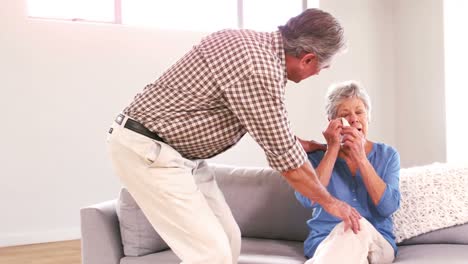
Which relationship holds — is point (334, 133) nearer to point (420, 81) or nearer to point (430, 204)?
point (430, 204)

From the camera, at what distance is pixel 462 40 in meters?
5.21

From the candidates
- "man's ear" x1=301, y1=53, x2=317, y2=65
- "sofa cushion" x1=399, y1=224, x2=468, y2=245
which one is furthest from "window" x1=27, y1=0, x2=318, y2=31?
"man's ear" x1=301, y1=53, x2=317, y2=65

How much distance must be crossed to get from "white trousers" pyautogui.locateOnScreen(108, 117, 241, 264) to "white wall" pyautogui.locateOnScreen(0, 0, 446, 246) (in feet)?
8.74

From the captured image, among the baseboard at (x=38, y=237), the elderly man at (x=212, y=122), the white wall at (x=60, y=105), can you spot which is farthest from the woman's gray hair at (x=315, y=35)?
the baseboard at (x=38, y=237)

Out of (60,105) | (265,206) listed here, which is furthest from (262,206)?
(60,105)

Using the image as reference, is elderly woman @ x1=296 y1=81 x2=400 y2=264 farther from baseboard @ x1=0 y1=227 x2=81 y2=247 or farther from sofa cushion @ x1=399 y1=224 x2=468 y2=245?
baseboard @ x1=0 y1=227 x2=81 y2=247

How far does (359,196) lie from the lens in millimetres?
2258

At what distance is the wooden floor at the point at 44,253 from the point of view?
385 centimetres

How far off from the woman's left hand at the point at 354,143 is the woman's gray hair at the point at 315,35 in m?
0.44

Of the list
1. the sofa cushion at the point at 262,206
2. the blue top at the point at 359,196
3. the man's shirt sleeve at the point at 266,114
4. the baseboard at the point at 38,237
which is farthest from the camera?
the baseboard at the point at 38,237

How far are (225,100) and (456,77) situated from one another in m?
3.89

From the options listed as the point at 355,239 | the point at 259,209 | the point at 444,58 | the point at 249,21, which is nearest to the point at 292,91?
the point at 249,21

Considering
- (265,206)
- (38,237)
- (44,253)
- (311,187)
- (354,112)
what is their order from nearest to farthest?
(311,187) < (354,112) < (265,206) < (44,253) < (38,237)

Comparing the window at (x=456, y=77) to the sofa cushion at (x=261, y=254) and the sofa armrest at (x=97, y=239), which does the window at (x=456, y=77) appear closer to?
the sofa cushion at (x=261, y=254)
